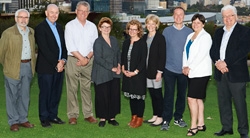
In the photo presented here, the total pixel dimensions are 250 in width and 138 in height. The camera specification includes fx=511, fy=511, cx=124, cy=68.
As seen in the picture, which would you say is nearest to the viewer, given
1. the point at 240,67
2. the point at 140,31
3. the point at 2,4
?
the point at 240,67

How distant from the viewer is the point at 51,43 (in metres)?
7.75

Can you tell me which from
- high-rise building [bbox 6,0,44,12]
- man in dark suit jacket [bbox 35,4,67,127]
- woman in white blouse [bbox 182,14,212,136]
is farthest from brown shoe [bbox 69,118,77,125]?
high-rise building [bbox 6,0,44,12]

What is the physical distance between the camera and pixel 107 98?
8.06 m

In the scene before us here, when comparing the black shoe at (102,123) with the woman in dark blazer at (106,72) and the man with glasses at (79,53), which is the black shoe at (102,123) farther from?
the man with glasses at (79,53)

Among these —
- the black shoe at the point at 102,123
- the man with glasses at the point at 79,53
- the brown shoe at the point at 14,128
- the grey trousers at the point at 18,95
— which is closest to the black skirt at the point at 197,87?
the black shoe at the point at 102,123

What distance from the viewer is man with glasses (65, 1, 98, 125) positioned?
7.98 meters

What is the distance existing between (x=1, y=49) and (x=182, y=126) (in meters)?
3.06

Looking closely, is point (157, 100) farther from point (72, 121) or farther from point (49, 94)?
point (49, 94)

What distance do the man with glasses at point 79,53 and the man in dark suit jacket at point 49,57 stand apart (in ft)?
0.49

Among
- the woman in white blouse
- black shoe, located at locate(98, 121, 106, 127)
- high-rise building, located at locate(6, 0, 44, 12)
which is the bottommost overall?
black shoe, located at locate(98, 121, 106, 127)

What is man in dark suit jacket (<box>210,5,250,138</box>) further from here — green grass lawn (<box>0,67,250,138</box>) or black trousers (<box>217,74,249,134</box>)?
green grass lawn (<box>0,67,250,138</box>)

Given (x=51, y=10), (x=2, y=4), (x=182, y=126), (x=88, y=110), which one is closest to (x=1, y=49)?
(x=51, y=10)

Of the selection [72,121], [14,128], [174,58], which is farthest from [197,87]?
[14,128]

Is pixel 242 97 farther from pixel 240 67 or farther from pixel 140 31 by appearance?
pixel 140 31
